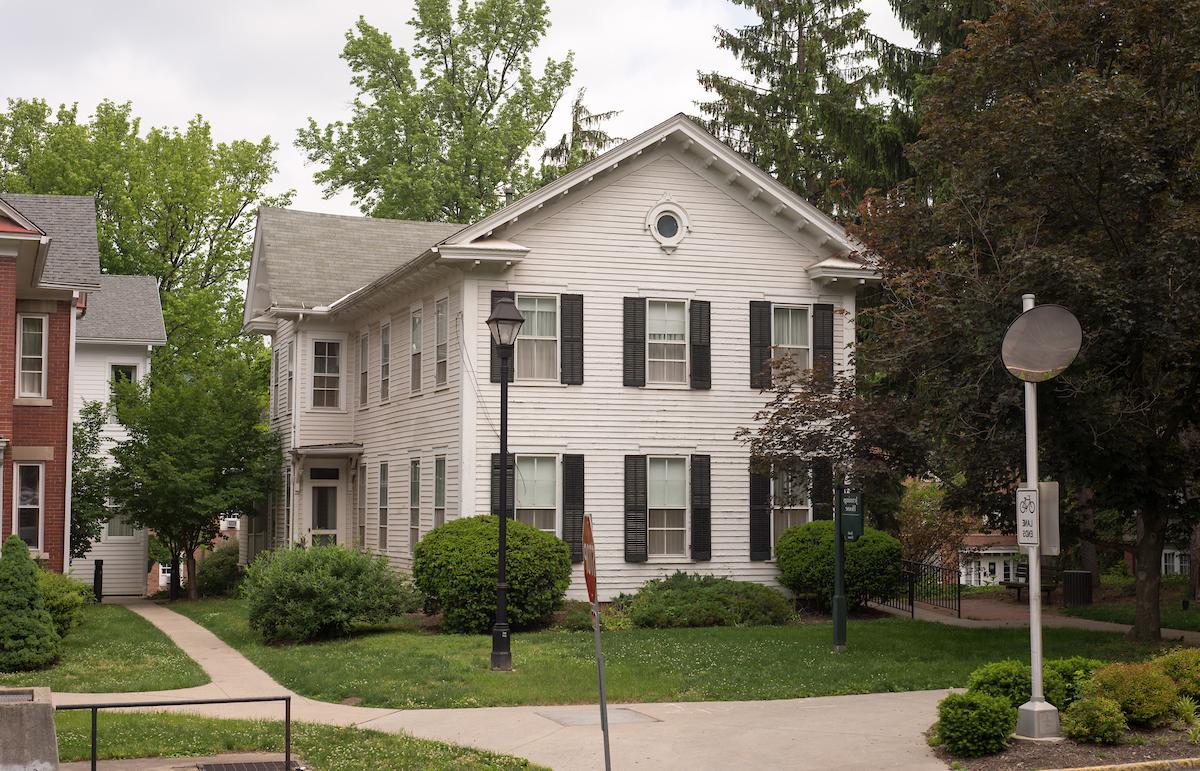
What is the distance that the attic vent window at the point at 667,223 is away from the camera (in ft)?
84.6

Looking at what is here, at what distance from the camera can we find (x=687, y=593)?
2350 centimetres

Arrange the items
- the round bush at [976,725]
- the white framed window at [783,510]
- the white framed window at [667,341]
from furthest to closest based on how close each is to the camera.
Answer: the white framed window at [667,341] < the white framed window at [783,510] < the round bush at [976,725]

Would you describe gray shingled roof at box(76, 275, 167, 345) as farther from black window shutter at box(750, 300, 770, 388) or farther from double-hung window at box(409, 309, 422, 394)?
black window shutter at box(750, 300, 770, 388)

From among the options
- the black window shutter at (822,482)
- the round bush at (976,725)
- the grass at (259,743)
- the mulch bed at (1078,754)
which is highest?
the black window shutter at (822,482)

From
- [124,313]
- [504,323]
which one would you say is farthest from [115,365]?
[504,323]

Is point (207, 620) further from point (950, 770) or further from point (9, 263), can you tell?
point (950, 770)

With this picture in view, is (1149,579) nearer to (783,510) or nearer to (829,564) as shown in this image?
(829,564)

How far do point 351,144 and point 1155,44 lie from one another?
34.5 meters

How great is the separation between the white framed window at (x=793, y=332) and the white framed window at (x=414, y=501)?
789 cm

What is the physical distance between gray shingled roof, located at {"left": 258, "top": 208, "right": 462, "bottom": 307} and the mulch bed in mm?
22658

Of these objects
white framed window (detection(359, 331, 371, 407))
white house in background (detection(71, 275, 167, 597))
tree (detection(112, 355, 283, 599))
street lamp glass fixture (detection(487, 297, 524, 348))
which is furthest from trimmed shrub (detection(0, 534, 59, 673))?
white house in background (detection(71, 275, 167, 597))

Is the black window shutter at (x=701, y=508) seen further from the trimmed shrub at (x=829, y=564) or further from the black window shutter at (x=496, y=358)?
the black window shutter at (x=496, y=358)

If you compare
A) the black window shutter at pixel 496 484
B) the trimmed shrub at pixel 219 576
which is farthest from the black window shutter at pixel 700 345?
the trimmed shrub at pixel 219 576

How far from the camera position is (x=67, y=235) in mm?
27172
